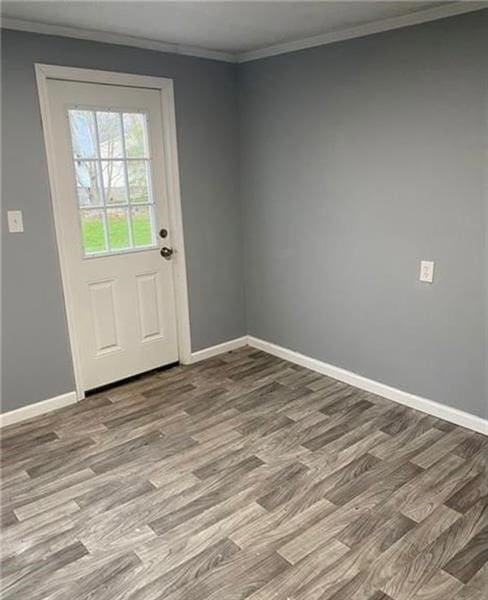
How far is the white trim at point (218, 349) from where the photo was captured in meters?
3.86

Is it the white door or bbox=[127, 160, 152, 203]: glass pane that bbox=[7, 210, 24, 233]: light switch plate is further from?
bbox=[127, 160, 152, 203]: glass pane

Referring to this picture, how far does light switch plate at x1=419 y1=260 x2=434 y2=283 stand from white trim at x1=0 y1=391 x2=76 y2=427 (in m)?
2.31

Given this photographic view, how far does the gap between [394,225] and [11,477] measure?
251 centimetres

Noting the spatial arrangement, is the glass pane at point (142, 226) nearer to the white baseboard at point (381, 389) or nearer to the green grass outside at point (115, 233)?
the green grass outside at point (115, 233)

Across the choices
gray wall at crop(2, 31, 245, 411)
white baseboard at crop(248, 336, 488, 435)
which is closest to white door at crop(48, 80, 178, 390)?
gray wall at crop(2, 31, 245, 411)

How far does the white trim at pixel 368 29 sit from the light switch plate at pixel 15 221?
1971 millimetres

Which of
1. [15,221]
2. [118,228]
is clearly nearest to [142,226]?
[118,228]

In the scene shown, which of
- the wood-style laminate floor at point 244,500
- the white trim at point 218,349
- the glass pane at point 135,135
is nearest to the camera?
the wood-style laminate floor at point 244,500

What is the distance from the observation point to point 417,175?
2.74 metres

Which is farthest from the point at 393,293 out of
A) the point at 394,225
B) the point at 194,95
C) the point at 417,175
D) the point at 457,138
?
the point at 194,95

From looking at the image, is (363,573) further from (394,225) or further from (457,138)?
(457,138)

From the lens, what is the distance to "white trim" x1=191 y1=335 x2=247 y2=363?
12.7 feet

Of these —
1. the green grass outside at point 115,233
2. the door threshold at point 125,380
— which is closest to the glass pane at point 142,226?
the green grass outside at point 115,233

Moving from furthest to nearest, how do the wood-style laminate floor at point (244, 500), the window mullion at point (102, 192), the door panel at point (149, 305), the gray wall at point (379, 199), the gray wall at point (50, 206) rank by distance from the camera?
the door panel at point (149, 305) → the window mullion at point (102, 192) → the gray wall at point (50, 206) → the gray wall at point (379, 199) → the wood-style laminate floor at point (244, 500)
